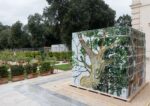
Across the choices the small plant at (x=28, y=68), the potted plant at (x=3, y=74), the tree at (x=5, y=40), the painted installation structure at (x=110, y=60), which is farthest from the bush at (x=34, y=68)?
the tree at (x=5, y=40)

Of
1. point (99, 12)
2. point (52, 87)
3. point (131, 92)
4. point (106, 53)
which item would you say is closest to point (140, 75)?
point (131, 92)

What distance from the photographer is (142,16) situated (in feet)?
41.5

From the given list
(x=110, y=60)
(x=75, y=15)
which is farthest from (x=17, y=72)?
(x=75, y=15)

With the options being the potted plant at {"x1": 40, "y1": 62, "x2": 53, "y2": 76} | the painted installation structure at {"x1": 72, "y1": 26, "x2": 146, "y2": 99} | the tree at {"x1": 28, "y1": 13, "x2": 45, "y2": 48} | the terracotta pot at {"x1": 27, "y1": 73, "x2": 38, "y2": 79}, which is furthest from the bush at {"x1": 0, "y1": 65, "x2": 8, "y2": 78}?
the tree at {"x1": 28, "y1": 13, "x2": 45, "y2": 48}

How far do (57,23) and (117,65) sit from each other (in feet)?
91.4

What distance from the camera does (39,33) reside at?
41844mm

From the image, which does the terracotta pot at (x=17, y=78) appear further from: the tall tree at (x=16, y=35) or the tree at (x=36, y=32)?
the tall tree at (x=16, y=35)

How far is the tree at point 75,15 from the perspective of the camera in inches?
1260

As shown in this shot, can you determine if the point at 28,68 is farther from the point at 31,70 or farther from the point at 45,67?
the point at 45,67

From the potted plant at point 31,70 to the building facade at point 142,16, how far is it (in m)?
7.34

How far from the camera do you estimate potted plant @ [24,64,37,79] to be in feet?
46.4

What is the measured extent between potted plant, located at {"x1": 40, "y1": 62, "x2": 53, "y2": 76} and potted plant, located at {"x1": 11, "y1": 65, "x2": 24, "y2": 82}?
1.68 meters

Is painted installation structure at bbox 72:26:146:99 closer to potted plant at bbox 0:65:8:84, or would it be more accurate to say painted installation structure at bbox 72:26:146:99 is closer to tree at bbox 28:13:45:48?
potted plant at bbox 0:65:8:84

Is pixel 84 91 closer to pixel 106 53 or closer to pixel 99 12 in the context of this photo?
pixel 106 53
